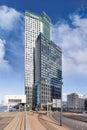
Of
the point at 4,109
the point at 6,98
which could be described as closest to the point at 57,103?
the point at 6,98

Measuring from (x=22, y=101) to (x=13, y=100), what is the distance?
437cm

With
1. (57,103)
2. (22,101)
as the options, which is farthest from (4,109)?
(57,103)

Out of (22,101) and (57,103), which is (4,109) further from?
(57,103)

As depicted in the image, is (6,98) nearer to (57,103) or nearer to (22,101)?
(22,101)

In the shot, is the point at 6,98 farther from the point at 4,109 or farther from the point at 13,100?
the point at 4,109

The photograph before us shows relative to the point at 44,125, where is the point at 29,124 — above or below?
above

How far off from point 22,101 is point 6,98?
295 inches

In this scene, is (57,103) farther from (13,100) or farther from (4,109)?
(4,109)

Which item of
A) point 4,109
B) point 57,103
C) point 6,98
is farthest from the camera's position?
point 4,109

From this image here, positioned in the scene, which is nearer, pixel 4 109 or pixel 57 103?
pixel 57 103

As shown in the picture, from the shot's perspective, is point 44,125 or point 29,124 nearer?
point 29,124

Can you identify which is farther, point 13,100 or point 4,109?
point 4,109

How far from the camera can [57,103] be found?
69062 millimetres

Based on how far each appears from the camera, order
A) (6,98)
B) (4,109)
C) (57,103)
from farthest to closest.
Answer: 1. (4,109)
2. (6,98)
3. (57,103)
